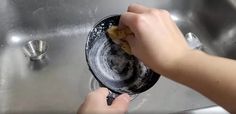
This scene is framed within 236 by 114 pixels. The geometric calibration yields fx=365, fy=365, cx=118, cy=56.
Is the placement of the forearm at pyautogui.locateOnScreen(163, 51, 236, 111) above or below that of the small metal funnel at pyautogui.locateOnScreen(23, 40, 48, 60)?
below

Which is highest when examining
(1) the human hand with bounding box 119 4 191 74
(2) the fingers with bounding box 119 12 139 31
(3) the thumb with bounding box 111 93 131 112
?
(2) the fingers with bounding box 119 12 139 31

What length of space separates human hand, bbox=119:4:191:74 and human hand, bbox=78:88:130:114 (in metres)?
0.08

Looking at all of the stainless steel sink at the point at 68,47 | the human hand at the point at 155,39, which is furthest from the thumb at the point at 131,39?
the stainless steel sink at the point at 68,47

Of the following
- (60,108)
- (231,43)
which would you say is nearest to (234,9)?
(231,43)

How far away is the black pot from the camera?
0.61 metres

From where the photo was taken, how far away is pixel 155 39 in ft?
1.61

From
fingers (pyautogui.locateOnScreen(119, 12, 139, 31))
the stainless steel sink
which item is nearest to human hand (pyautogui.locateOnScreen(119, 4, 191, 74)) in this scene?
fingers (pyautogui.locateOnScreen(119, 12, 139, 31))

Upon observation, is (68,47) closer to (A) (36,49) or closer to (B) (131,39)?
(A) (36,49)

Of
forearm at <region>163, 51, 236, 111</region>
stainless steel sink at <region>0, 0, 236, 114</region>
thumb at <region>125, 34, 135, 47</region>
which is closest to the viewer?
forearm at <region>163, 51, 236, 111</region>

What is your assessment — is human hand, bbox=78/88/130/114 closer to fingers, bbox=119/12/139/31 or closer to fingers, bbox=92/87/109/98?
fingers, bbox=92/87/109/98

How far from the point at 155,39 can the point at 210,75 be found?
0.30 ft

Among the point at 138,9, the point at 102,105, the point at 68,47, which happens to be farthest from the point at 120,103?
the point at 68,47

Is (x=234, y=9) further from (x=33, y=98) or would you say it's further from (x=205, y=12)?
(x=33, y=98)

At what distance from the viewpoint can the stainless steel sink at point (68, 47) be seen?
2.37 ft
